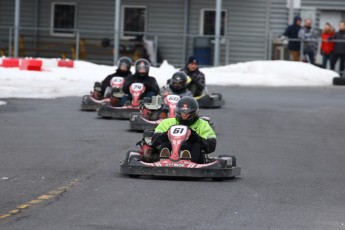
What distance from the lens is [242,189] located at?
11.8m

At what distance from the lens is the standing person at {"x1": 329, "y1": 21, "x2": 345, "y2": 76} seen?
3312 cm

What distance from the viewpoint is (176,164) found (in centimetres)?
1248

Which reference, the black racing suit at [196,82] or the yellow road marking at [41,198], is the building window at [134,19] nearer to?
the black racing suit at [196,82]

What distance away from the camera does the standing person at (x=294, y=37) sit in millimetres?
34031

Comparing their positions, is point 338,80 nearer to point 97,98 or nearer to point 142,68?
point 97,98

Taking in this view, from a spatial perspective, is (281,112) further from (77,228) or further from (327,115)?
(77,228)

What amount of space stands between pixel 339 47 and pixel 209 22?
6.98m

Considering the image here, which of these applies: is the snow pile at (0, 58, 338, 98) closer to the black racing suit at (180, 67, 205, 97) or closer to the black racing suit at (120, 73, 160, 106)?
the black racing suit at (180, 67, 205, 97)

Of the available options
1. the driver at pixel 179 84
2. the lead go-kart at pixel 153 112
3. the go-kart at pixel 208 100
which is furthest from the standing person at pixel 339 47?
the driver at pixel 179 84

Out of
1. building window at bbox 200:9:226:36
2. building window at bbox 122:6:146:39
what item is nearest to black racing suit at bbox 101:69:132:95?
building window at bbox 200:9:226:36

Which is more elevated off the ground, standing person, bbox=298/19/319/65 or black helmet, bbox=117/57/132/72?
standing person, bbox=298/19/319/65

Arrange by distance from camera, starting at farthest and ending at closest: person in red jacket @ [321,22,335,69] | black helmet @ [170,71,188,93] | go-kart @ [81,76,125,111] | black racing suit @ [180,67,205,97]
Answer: person in red jacket @ [321,22,335,69] → black racing suit @ [180,67,205,97] → go-kart @ [81,76,125,111] → black helmet @ [170,71,188,93]

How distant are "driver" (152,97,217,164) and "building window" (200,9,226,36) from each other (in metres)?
25.5

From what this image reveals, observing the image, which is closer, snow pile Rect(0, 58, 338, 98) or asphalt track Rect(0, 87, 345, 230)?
asphalt track Rect(0, 87, 345, 230)
